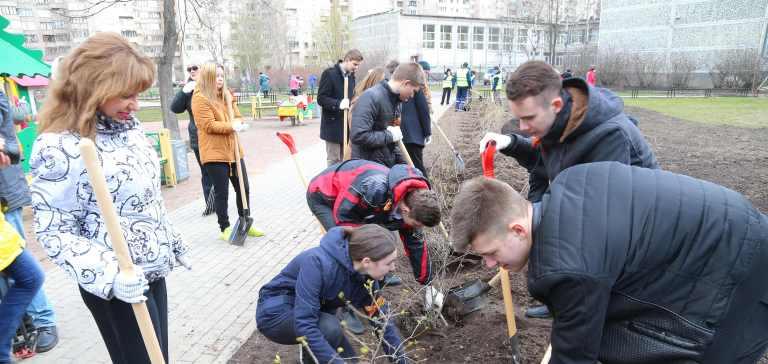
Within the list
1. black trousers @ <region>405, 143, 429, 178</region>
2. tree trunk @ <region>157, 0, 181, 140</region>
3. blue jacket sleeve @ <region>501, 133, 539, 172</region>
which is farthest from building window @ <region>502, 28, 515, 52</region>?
blue jacket sleeve @ <region>501, 133, 539, 172</region>

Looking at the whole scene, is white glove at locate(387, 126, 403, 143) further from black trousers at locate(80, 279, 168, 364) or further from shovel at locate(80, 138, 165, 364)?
shovel at locate(80, 138, 165, 364)

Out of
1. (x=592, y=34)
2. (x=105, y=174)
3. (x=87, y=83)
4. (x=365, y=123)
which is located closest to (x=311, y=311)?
(x=105, y=174)

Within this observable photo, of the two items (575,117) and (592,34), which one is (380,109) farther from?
(592,34)

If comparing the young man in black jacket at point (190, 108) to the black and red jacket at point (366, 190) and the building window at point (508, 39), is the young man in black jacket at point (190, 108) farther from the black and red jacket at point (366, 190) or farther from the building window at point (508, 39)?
the building window at point (508, 39)

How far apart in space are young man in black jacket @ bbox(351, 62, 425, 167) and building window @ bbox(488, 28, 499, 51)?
6162cm

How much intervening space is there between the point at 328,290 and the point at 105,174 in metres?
1.15

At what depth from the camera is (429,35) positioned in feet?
195

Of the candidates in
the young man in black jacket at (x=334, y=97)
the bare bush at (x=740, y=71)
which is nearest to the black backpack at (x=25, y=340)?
the young man in black jacket at (x=334, y=97)

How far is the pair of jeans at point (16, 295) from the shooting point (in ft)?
8.36

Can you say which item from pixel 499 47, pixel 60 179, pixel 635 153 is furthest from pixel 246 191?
pixel 499 47

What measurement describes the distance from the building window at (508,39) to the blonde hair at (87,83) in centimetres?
5953

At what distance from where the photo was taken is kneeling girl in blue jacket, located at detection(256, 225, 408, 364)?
2.29 metres

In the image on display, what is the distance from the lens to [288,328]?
99.9 inches

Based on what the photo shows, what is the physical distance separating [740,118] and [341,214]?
16.0m
